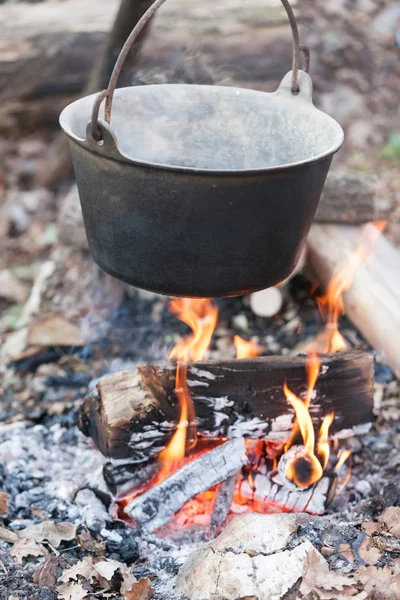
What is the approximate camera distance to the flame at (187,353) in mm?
2703

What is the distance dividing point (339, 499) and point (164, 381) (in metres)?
0.85

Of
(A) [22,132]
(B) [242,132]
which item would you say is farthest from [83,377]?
(A) [22,132]

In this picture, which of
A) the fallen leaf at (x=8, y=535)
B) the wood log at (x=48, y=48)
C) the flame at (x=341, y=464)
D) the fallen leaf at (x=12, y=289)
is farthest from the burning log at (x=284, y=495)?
the wood log at (x=48, y=48)

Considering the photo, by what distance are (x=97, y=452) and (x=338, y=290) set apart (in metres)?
1.54

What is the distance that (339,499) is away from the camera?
109 inches

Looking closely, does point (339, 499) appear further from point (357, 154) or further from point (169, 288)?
point (357, 154)

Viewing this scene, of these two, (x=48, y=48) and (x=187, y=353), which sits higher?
(x=48, y=48)

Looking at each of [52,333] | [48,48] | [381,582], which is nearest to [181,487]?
[381,582]

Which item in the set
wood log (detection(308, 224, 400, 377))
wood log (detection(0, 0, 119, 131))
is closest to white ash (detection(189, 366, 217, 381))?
wood log (detection(308, 224, 400, 377))

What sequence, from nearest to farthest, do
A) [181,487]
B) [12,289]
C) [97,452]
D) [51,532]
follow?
[51,532]
[181,487]
[97,452]
[12,289]

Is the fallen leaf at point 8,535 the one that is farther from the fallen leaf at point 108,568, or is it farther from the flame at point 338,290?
the flame at point 338,290

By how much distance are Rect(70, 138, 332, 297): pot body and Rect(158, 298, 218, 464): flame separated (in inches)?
21.4

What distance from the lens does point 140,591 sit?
2.12 m

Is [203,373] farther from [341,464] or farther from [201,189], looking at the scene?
[201,189]
